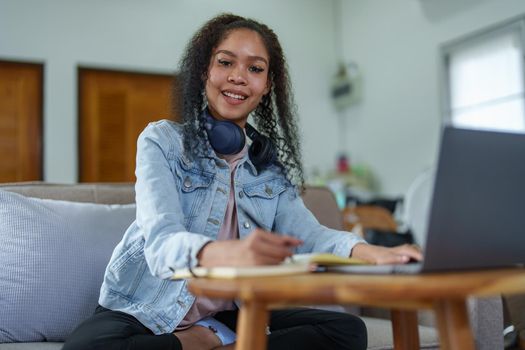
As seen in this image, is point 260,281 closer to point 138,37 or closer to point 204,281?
point 204,281

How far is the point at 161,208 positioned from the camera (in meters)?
1.10

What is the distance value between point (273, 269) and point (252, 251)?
4 cm

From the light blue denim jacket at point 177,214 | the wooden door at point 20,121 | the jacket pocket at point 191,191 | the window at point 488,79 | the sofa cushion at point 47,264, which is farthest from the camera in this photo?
the wooden door at point 20,121

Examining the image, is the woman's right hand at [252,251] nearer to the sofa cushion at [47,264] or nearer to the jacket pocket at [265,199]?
the jacket pocket at [265,199]

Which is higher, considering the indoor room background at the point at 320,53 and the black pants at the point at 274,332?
the indoor room background at the point at 320,53

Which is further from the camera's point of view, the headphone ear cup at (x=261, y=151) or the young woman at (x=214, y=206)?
the headphone ear cup at (x=261, y=151)

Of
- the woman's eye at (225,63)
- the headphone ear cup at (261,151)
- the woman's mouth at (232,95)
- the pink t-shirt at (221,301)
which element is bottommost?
the pink t-shirt at (221,301)

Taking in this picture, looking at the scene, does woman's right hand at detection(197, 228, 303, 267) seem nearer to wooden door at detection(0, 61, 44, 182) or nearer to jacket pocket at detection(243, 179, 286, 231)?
jacket pocket at detection(243, 179, 286, 231)

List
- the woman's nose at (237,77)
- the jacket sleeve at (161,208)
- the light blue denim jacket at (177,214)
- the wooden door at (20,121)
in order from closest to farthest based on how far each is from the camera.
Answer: the jacket sleeve at (161,208) → the light blue denim jacket at (177,214) → the woman's nose at (237,77) → the wooden door at (20,121)

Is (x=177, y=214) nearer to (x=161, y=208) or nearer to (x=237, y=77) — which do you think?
(x=161, y=208)

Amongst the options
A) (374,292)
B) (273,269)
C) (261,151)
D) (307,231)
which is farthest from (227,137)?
(374,292)

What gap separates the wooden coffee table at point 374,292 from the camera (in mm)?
730

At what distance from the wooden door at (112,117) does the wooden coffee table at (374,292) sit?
4268mm

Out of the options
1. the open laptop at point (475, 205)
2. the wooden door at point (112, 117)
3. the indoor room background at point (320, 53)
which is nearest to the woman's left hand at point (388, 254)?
the open laptop at point (475, 205)
